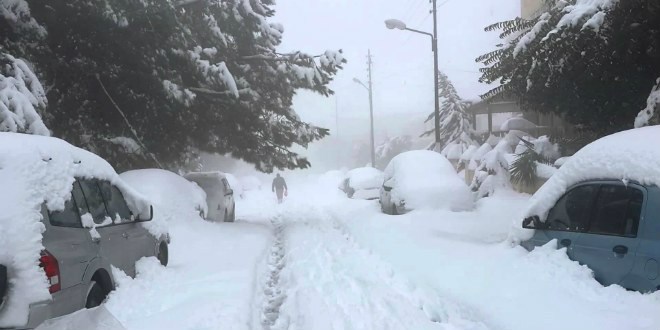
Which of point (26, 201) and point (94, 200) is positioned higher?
point (26, 201)

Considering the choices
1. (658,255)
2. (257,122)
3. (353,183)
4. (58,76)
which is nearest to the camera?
(658,255)

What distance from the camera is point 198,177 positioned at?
14.9 metres

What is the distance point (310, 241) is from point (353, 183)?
46.6 feet

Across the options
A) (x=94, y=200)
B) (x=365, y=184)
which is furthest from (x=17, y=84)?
(x=365, y=184)

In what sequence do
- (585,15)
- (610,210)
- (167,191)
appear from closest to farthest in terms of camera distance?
(610,210), (585,15), (167,191)

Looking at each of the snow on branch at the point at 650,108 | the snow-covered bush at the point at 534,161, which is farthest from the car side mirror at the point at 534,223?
the snow-covered bush at the point at 534,161

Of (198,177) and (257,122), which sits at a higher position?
(257,122)

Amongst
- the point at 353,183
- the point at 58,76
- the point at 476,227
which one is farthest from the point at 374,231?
the point at 353,183

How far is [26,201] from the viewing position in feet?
14.5

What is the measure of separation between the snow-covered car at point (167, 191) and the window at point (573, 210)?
735 centimetres

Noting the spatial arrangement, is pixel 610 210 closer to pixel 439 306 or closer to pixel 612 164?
pixel 612 164

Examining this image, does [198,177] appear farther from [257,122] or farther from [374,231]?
[374,231]

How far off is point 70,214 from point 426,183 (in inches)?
401

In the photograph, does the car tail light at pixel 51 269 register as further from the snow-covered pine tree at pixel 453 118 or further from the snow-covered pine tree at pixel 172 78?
the snow-covered pine tree at pixel 453 118
